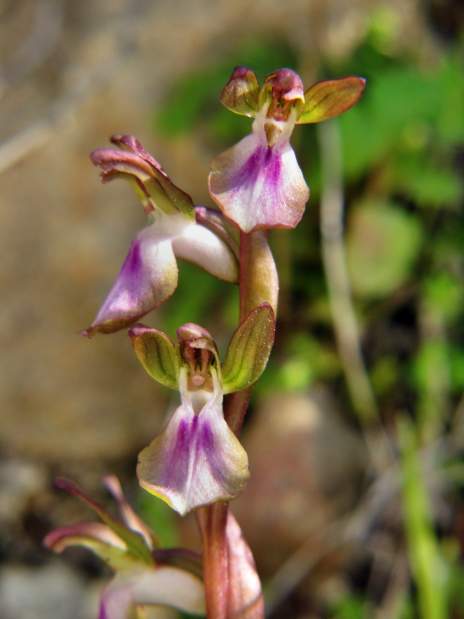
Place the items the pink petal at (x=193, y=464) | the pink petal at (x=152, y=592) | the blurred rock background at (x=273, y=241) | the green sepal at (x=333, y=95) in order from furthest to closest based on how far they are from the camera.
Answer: the blurred rock background at (x=273, y=241) < the pink petal at (x=152, y=592) < the green sepal at (x=333, y=95) < the pink petal at (x=193, y=464)

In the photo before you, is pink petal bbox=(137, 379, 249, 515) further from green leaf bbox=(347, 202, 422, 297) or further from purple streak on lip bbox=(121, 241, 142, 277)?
green leaf bbox=(347, 202, 422, 297)

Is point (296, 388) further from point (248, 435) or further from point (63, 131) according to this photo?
point (63, 131)

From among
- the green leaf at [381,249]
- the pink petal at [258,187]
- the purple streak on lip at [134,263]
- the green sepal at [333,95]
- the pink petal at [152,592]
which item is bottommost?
the green leaf at [381,249]

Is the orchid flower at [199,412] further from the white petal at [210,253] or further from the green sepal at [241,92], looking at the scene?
the green sepal at [241,92]

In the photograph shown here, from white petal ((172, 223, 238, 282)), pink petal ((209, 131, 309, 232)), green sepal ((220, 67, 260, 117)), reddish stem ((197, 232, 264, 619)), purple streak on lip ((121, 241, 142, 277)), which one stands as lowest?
reddish stem ((197, 232, 264, 619))

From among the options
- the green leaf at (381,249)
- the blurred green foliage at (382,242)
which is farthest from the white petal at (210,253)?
the green leaf at (381,249)

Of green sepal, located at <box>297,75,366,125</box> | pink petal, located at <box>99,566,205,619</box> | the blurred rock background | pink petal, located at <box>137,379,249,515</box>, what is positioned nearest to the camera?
pink petal, located at <box>137,379,249,515</box>

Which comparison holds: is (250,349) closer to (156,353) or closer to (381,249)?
(156,353)

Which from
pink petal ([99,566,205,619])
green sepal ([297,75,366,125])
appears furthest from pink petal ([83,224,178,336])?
pink petal ([99,566,205,619])
